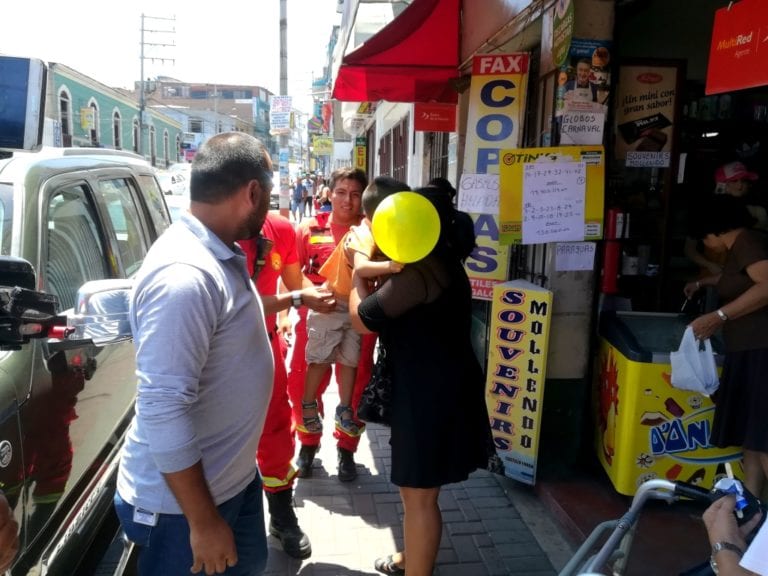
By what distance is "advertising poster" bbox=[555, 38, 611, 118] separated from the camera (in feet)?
11.2

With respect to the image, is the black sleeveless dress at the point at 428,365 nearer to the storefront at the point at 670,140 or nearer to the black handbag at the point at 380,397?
the black handbag at the point at 380,397

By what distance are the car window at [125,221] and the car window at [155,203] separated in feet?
0.62

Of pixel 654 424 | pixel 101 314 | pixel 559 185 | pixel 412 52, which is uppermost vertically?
pixel 412 52

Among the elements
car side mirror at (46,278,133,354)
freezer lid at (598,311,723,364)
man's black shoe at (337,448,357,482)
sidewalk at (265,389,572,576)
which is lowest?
sidewalk at (265,389,572,576)

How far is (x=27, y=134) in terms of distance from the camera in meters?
2.02

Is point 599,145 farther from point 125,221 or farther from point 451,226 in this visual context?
point 125,221

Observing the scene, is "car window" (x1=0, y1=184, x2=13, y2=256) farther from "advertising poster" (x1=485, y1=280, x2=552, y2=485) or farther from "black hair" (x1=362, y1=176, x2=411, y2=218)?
"advertising poster" (x1=485, y1=280, x2=552, y2=485)

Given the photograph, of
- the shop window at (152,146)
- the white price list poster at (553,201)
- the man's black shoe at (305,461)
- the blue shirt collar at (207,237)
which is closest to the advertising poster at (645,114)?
the white price list poster at (553,201)

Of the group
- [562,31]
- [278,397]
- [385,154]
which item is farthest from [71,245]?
[385,154]

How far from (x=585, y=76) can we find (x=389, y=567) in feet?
9.30

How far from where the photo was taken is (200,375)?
1.61m

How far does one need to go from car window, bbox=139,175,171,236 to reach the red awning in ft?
6.89

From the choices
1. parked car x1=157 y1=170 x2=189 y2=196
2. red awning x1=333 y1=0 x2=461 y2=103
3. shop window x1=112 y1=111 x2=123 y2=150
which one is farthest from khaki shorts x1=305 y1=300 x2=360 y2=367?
shop window x1=112 y1=111 x2=123 y2=150

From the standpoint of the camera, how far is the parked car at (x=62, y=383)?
5.79ft
